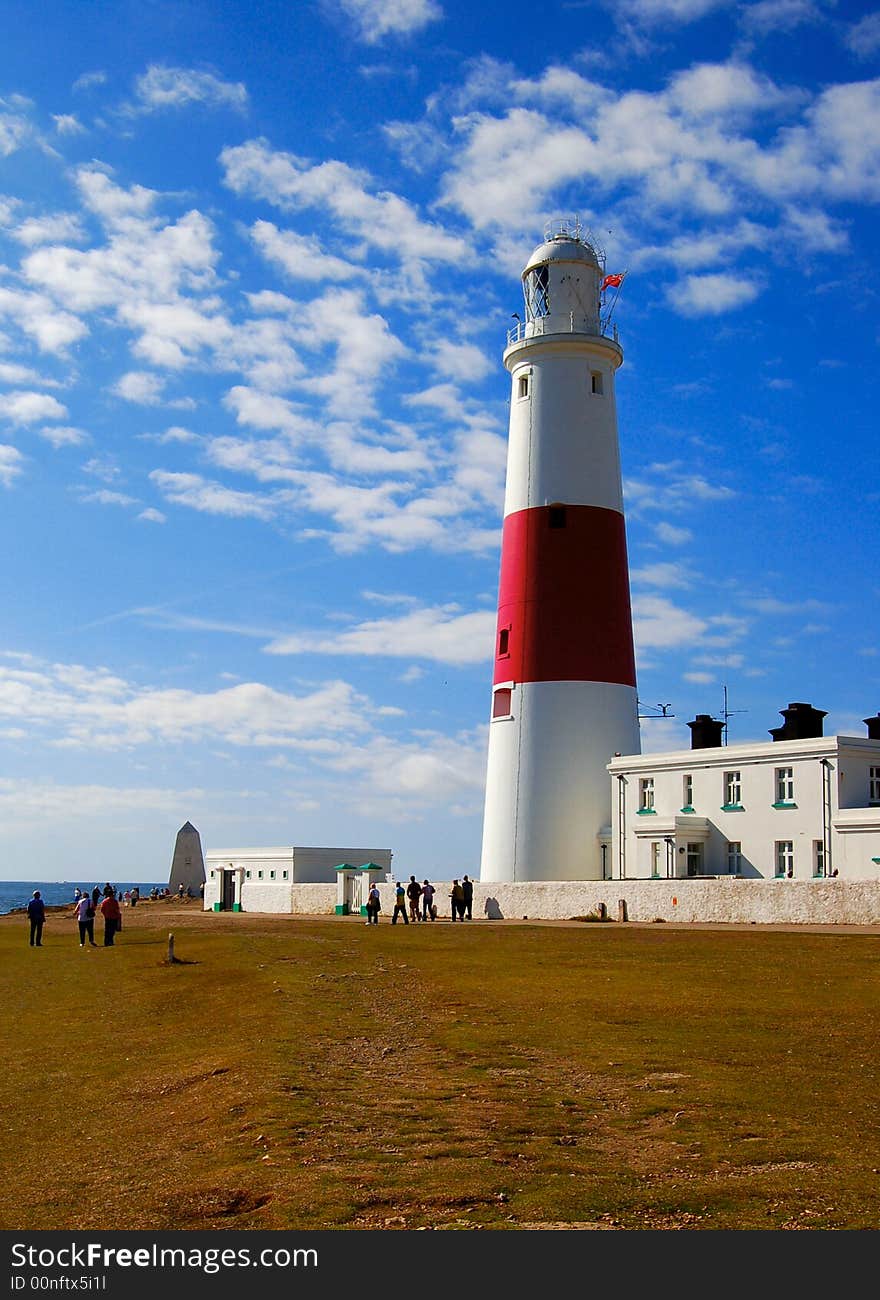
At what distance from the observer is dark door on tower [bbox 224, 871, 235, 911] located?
198 ft

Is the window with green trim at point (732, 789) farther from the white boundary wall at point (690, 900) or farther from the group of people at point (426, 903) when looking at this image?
the group of people at point (426, 903)

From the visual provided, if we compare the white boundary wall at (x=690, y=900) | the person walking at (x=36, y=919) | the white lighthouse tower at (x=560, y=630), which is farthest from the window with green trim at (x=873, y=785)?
the person walking at (x=36, y=919)

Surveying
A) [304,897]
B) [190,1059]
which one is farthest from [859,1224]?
[304,897]

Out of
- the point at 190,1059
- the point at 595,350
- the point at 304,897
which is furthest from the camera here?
the point at 304,897

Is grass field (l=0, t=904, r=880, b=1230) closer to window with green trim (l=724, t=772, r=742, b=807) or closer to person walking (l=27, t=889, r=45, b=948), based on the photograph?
person walking (l=27, t=889, r=45, b=948)

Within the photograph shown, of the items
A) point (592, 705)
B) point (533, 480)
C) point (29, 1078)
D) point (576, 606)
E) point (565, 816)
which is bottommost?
point (29, 1078)

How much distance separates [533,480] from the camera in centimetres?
4194

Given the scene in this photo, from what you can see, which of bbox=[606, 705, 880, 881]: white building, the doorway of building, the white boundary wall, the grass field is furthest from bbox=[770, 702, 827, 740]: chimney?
the doorway of building

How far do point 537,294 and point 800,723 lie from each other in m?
17.1

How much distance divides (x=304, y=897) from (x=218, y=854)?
1083 cm

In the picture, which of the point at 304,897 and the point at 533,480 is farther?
the point at 304,897

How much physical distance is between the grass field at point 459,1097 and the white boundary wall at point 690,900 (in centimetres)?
680

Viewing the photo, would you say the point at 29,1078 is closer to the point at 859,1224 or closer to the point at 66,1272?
the point at 66,1272

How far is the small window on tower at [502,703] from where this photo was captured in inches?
1646
